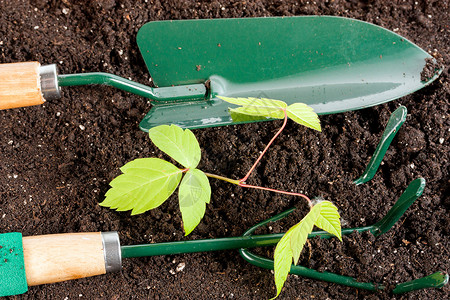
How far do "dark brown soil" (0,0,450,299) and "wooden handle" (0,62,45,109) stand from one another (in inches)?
8.8

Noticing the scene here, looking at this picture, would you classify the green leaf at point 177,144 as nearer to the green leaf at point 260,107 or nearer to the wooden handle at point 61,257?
the green leaf at point 260,107

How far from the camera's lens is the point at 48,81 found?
3.78ft

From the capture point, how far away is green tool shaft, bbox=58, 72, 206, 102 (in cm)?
120

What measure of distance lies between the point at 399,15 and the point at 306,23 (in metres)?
0.39

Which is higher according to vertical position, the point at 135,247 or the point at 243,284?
the point at 135,247

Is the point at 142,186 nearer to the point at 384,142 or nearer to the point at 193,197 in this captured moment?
the point at 193,197

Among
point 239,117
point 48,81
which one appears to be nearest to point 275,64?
point 239,117

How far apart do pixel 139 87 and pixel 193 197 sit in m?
0.36

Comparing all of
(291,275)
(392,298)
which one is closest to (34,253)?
(291,275)

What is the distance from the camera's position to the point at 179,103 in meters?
1.30

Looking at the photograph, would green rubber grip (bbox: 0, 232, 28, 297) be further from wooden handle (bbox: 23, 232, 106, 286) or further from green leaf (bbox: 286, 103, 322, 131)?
green leaf (bbox: 286, 103, 322, 131)

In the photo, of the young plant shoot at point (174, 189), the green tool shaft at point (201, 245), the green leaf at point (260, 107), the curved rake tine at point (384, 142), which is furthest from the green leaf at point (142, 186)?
the curved rake tine at point (384, 142)

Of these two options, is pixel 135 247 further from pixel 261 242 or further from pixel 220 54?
pixel 220 54

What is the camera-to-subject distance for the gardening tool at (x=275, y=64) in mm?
1309
